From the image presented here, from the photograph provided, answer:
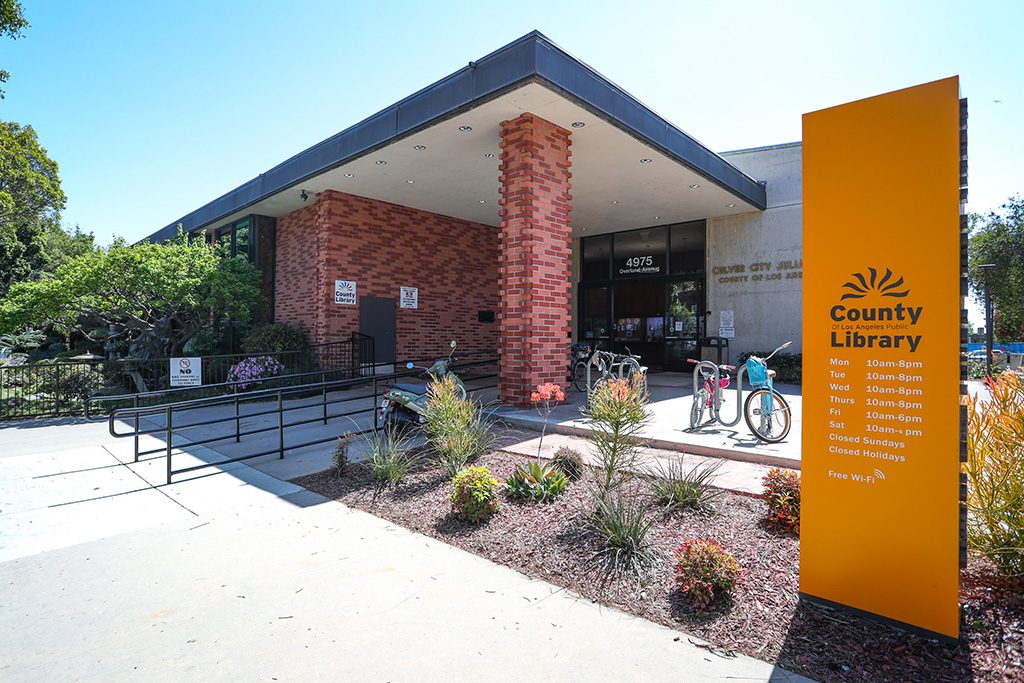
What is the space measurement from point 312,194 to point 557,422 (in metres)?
9.27

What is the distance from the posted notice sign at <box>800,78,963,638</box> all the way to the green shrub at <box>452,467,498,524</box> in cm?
229

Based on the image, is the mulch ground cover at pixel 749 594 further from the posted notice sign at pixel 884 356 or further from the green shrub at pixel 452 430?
the green shrub at pixel 452 430

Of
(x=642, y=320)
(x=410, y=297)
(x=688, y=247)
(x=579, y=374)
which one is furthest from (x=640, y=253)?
(x=410, y=297)

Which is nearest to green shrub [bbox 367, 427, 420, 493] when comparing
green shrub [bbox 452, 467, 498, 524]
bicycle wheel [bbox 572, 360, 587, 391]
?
green shrub [bbox 452, 467, 498, 524]

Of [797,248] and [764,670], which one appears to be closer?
[764,670]

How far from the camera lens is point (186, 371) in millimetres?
11602

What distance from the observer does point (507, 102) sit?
24.3ft

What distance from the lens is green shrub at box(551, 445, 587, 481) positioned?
4809 mm

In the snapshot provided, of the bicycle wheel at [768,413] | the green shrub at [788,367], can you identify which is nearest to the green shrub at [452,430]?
the bicycle wheel at [768,413]

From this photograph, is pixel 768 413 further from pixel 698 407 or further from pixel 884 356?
pixel 884 356

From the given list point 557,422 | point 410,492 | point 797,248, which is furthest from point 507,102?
point 797,248

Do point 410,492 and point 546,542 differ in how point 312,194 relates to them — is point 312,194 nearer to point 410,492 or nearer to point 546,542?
point 410,492

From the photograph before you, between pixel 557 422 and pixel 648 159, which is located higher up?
pixel 648 159

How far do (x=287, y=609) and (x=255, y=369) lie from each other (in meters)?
10.4
